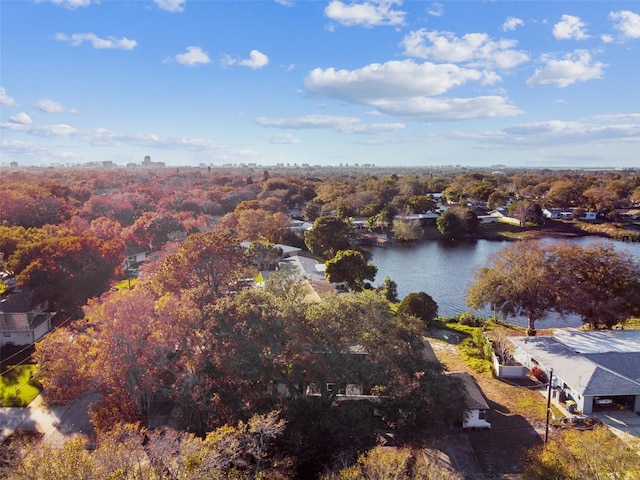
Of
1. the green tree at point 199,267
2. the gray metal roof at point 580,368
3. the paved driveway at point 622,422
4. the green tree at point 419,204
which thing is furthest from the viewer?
the green tree at point 419,204

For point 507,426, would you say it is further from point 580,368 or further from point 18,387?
point 18,387

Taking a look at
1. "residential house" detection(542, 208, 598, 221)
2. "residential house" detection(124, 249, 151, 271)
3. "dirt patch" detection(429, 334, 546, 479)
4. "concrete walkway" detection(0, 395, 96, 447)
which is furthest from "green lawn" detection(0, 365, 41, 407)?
"residential house" detection(542, 208, 598, 221)

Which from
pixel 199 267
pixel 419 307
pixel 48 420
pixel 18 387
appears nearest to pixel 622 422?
pixel 419 307

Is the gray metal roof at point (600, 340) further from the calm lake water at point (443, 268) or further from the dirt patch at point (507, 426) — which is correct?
the calm lake water at point (443, 268)

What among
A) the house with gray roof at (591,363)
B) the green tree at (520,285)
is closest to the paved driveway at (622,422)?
the house with gray roof at (591,363)

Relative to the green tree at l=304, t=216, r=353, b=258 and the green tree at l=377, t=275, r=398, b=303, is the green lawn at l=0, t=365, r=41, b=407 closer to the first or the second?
the green tree at l=377, t=275, r=398, b=303

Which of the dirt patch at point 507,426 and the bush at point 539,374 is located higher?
the bush at point 539,374

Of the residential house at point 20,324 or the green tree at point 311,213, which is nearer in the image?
the residential house at point 20,324
